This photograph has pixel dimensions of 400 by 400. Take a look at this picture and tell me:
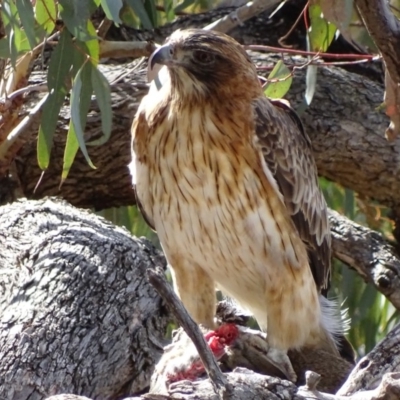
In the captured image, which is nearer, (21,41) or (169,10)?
(21,41)

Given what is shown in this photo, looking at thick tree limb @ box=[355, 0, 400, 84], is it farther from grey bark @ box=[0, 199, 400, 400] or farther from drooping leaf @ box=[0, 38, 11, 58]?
drooping leaf @ box=[0, 38, 11, 58]

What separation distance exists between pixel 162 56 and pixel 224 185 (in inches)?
20.7

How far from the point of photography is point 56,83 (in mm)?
3887

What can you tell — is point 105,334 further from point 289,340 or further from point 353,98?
point 353,98

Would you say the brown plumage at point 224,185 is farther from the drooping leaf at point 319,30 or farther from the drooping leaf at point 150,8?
the drooping leaf at point 319,30

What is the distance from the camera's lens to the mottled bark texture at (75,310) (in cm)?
362

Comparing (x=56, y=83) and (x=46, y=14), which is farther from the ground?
(x=46, y=14)

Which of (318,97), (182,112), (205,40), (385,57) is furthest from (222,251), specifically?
(318,97)

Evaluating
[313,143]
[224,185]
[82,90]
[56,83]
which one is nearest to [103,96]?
[82,90]

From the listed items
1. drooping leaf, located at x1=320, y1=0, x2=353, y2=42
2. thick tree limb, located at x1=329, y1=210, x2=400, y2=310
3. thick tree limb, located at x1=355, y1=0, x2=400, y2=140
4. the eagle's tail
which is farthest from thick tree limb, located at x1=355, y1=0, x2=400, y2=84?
the eagle's tail

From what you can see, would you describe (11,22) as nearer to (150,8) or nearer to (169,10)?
(150,8)

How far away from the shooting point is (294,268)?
13.6ft

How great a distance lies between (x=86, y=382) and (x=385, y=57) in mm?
1494

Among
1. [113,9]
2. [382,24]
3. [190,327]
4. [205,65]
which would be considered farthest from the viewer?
[205,65]
